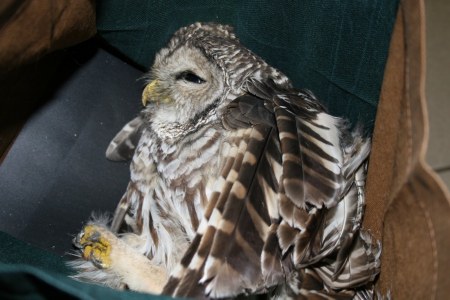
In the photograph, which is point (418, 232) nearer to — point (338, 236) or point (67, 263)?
point (338, 236)

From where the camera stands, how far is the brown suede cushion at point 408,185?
883mm

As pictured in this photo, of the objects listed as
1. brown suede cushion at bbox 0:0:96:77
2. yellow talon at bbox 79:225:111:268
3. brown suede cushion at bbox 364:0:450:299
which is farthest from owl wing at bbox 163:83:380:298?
brown suede cushion at bbox 0:0:96:77

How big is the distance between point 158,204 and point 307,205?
0.53 m

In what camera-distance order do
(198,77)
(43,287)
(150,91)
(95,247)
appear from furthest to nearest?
1. (150,91)
2. (198,77)
3. (95,247)
4. (43,287)

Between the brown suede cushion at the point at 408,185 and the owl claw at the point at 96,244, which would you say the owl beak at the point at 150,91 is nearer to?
the owl claw at the point at 96,244

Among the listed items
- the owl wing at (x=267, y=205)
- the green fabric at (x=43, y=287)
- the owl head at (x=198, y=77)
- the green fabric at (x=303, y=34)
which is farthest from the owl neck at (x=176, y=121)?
the green fabric at (x=43, y=287)

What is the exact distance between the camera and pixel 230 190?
113cm

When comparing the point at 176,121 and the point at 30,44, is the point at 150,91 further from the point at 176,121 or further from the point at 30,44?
the point at 30,44

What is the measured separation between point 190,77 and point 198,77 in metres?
0.03

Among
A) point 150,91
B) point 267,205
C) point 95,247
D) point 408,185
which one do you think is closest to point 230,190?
point 267,205

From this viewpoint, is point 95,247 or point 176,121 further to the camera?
point 176,121

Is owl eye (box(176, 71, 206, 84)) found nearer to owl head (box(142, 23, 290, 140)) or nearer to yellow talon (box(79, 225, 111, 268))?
owl head (box(142, 23, 290, 140))

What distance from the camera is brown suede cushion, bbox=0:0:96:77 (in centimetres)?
124

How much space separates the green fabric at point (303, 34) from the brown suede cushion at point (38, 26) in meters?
0.16
